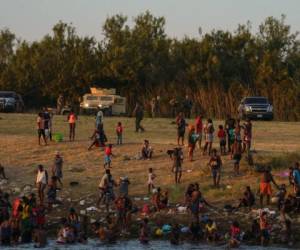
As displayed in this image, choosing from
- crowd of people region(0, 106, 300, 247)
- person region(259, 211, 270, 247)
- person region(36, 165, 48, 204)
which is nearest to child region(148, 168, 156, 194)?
crowd of people region(0, 106, 300, 247)

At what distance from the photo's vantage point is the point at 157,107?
211 feet

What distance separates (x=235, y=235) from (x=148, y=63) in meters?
43.7

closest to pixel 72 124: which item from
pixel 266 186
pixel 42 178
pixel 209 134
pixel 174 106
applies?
pixel 209 134

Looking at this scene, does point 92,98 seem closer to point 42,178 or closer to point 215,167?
point 215,167

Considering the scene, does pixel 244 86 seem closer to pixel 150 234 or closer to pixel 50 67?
pixel 50 67

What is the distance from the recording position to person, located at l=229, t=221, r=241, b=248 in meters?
28.8

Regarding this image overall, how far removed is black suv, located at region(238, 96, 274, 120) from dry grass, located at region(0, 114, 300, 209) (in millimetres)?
6766

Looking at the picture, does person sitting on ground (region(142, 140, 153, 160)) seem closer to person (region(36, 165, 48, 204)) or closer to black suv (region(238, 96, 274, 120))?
person (region(36, 165, 48, 204))

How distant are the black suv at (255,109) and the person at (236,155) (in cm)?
2012

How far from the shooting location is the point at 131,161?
39281mm

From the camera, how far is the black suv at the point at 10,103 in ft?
205

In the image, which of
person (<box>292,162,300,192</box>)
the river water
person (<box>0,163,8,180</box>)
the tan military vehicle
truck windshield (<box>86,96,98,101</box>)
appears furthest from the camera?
truck windshield (<box>86,96,98,101</box>)

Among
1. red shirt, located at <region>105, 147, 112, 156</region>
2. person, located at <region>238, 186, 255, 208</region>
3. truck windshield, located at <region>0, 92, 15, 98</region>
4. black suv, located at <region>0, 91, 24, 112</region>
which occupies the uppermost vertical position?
truck windshield, located at <region>0, 92, 15, 98</region>

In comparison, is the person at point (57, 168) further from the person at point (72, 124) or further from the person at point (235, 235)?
the person at point (235, 235)
